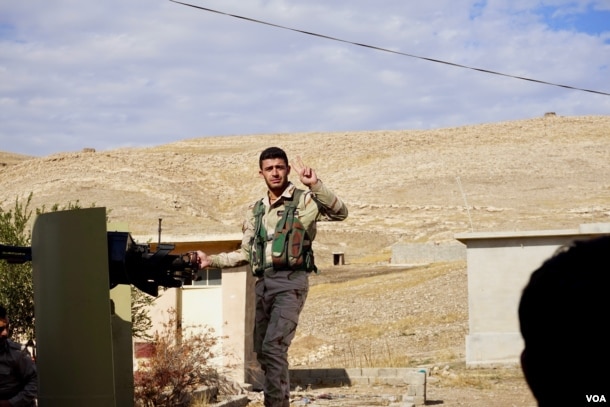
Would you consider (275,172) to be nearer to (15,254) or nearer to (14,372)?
(15,254)

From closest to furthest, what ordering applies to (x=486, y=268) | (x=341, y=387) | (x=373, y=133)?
(x=341, y=387) < (x=486, y=268) < (x=373, y=133)

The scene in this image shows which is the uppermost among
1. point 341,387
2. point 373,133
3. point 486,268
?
point 373,133

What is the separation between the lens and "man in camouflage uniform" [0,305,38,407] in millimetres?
6777

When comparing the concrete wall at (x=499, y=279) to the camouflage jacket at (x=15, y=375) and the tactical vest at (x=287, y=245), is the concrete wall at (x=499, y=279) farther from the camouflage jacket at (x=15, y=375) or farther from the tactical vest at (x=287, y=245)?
the camouflage jacket at (x=15, y=375)

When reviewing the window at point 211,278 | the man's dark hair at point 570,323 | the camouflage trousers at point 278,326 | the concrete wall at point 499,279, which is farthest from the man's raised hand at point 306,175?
the concrete wall at point 499,279

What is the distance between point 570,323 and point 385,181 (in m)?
71.6

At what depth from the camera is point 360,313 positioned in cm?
2738

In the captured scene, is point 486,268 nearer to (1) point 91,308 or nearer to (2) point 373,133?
(1) point 91,308

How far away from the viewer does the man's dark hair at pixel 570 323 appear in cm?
136

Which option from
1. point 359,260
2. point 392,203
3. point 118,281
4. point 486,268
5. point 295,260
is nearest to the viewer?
point 118,281

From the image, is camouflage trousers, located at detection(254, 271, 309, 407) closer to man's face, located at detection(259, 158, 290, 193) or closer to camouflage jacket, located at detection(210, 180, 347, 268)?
camouflage jacket, located at detection(210, 180, 347, 268)

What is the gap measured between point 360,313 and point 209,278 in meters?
14.0

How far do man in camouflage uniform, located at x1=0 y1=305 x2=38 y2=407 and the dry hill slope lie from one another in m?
41.6

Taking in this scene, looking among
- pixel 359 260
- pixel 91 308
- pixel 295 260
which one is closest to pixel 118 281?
pixel 91 308
